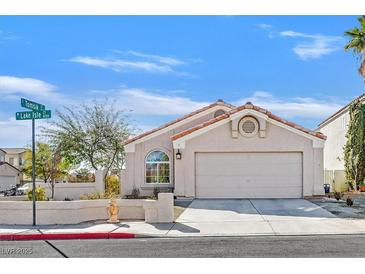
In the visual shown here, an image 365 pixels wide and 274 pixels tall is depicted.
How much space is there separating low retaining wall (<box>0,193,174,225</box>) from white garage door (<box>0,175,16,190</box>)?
45.0 meters

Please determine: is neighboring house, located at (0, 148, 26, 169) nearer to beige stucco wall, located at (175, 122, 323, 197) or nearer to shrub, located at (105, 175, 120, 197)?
shrub, located at (105, 175, 120, 197)

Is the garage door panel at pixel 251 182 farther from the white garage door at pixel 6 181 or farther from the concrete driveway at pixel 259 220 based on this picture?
the white garage door at pixel 6 181

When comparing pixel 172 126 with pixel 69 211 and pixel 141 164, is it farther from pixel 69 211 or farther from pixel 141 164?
pixel 69 211

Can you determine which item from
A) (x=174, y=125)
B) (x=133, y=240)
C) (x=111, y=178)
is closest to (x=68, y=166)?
(x=111, y=178)

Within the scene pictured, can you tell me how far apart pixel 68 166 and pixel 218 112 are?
41.7 ft

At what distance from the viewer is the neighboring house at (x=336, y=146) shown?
28.5 m

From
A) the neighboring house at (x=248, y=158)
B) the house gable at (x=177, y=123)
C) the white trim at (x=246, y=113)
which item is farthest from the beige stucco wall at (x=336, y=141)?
the white trim at (x=246, y=113)

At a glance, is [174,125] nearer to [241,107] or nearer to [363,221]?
[241,107]

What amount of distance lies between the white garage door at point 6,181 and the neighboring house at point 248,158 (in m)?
41.4

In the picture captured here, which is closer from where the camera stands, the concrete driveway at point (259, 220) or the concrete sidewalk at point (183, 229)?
the concrete sidewalk at point (183, 229)

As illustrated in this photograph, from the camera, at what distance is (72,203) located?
15391 mm

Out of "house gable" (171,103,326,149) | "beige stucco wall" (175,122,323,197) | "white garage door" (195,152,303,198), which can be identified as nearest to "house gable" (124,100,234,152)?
"house gable" (171,103,326,149)

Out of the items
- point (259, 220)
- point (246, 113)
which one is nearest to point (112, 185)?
point (246, 113)

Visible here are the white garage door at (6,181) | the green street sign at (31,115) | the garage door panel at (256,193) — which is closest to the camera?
the green street sign at (31,115)
